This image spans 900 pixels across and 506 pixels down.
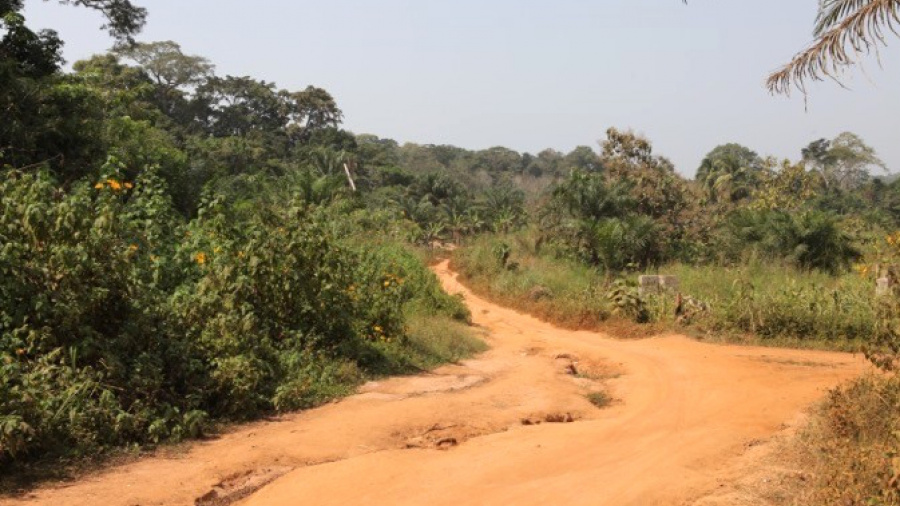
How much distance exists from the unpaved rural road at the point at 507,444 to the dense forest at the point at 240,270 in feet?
2.01

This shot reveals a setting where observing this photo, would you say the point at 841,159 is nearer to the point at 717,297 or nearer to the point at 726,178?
the point at 726,178

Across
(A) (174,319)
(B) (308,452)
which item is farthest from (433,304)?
(B) (308,452)

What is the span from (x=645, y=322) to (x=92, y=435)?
1141 cm

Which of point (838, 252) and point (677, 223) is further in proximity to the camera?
point (677, 223)

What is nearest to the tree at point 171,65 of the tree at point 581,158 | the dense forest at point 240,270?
the dense forest at point 240,270

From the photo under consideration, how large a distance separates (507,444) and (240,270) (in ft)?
12.2

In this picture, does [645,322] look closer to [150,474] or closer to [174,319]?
[174,319]

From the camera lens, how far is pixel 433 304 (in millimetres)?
15930

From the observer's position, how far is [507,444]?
24.0ft

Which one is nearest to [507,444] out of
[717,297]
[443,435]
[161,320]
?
[443,435]

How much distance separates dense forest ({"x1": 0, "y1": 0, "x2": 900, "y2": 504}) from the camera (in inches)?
278

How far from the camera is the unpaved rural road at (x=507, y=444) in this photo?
594cm

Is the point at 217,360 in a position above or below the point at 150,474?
above

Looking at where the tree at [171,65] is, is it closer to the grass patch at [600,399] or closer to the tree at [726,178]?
the tree at [726,178]
